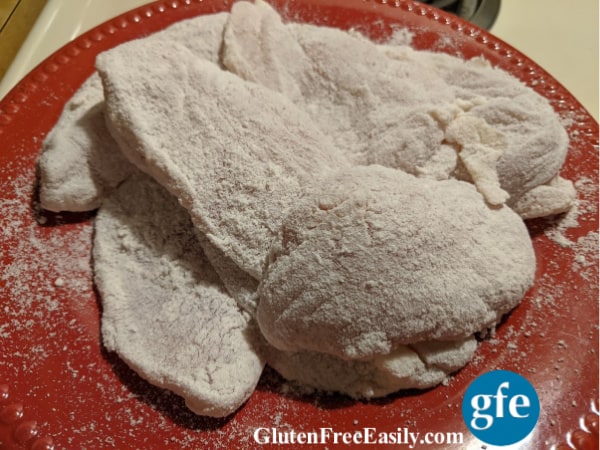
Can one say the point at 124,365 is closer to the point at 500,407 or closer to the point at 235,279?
the point at 235,279

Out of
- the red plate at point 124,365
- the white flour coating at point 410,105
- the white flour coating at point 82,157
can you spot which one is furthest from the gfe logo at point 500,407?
the white flour coating at point 82,157

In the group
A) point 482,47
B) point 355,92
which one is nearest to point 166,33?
point 355,92

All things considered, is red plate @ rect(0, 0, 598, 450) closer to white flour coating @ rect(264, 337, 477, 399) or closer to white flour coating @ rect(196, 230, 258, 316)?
white flour coating @ rect(264, 337, 477, 399)

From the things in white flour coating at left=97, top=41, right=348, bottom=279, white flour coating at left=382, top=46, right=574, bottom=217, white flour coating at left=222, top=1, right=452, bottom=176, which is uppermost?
white flour coating at left=382, top=46, right=574, bottom=217

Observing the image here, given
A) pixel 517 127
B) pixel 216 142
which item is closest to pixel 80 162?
pixel 216 142

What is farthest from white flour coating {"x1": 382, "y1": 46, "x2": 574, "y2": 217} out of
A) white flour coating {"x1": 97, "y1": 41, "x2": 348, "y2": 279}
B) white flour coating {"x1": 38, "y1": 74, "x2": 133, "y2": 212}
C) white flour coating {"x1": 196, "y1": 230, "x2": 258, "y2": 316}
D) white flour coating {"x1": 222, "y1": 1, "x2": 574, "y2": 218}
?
white flour coating {"x1": 38, "y1": 74, "x2": 133, "y2": 212}

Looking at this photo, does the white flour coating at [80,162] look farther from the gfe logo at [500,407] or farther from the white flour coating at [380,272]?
the gfe logo at [500,407]
